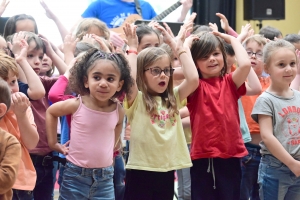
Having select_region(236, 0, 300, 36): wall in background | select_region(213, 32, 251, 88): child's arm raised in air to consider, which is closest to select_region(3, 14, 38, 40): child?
select_region(213, 32, 251, 88): child's arm raised in air

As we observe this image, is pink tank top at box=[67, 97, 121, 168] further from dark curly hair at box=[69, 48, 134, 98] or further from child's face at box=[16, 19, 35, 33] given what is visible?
child's face at box=[16, 19, 35, 33]

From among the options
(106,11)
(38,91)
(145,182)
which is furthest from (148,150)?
(106,11)

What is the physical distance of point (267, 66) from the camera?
287cm

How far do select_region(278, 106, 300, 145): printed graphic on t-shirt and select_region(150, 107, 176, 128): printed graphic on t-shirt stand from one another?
60cm

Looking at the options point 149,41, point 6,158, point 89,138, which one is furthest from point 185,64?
point 6,158

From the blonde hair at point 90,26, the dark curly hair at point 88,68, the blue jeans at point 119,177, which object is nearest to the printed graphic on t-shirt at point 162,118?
the dark curly hair at point 88,68

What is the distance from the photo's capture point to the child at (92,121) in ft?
7.80

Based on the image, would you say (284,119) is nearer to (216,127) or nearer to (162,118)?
(216,127)

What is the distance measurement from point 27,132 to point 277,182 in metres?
1.33

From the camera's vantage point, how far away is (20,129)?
2301mm

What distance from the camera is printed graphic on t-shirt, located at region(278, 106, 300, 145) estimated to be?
2.73 metres

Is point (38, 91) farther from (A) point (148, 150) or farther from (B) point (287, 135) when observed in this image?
(B) point (287, 135)

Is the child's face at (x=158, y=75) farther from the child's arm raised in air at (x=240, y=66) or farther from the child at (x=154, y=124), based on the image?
the child's arm raised in air at (x=240, y=66)

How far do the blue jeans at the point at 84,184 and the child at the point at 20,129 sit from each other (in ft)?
0.55
